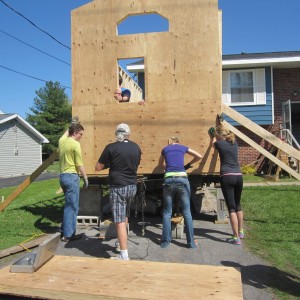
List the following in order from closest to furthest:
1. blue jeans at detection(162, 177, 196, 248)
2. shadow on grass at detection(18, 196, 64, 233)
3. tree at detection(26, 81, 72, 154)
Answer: blue jeans at detection(162, 177, 196, 248), shadow on grass at detection(18, 196, 64, 233), tree at detection(26, 81, 72, 154)

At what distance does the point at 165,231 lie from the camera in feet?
19.4

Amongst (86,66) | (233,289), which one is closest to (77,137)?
(86,66)

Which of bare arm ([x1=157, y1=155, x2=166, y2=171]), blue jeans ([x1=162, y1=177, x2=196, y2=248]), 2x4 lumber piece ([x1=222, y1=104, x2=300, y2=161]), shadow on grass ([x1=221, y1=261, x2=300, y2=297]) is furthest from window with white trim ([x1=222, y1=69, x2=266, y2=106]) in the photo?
shadow on grass ([x1=221, y1=261, x2=300, y2=297])

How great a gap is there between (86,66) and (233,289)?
5.34 meters

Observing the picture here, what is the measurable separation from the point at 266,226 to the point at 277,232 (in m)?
0.49

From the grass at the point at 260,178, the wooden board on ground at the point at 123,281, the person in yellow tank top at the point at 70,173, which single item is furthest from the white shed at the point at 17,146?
the wooden board on ground at the point at 123,281

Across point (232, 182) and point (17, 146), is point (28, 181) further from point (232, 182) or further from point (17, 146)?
point (17, 146)

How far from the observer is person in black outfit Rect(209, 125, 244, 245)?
6.03 m

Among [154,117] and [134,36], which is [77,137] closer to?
[154,117]

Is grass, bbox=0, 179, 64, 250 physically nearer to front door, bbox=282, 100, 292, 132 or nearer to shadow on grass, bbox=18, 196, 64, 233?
shadow on grass, bbox=18, 196, 64, 233

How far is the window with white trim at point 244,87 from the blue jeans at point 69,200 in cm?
1097

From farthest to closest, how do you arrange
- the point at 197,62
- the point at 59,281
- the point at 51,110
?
1. the point at 51,110
2. the point at 197,62
3. the point at 59,281

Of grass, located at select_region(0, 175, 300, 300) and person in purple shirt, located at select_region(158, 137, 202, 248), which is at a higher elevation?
person in purple shirt, located at select_region(158, 137, 202, 248)

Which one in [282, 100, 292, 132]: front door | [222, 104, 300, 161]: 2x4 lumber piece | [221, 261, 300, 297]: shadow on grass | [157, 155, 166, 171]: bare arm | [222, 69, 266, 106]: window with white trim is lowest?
[221, 261, 300, 297]: shadow on grass
